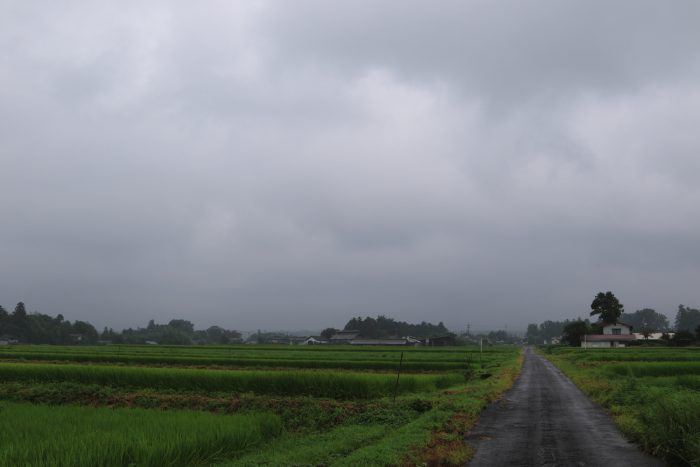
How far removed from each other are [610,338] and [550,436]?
104894 mm

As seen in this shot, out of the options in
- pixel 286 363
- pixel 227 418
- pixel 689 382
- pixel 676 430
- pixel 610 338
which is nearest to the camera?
pixel 676 430

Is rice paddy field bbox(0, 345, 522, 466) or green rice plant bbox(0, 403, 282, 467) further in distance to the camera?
rice paddy field bbox(0, 345, 522, 466)

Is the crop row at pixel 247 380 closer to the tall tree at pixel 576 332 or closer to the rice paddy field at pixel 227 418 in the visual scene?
the rice paddy field at pixel 227 418

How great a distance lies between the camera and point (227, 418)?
52.8ft

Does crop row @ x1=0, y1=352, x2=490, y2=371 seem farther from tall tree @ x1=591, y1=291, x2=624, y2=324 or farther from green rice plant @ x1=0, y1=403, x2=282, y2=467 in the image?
tall tree @ x1=591, y1=291, x2=624, y2=324

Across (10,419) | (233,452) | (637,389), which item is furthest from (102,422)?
(637,389)

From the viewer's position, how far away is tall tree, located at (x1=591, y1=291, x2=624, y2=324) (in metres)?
122

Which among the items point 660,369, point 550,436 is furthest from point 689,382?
point 550,436

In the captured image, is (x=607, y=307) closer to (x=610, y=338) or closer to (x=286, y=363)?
(x=610, y=338)

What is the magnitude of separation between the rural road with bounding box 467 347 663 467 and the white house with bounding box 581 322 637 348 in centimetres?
9277

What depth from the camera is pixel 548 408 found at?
2083cm

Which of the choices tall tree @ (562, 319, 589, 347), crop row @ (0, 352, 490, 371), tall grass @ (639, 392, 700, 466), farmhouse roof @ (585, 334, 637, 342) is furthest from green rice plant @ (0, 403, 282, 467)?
tall tree @ (562, 319, 589, 347)

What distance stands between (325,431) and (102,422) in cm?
679

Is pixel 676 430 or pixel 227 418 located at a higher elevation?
pixel 676 430
